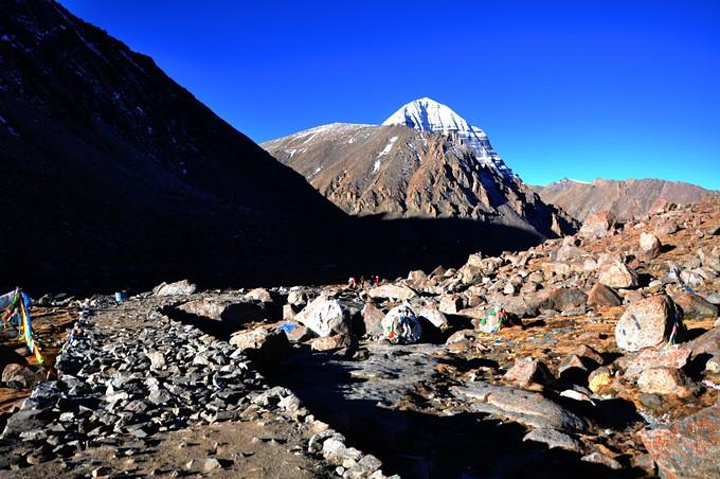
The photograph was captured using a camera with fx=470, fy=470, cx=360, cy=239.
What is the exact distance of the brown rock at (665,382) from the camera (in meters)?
8.38

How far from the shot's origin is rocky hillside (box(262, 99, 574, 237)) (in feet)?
366

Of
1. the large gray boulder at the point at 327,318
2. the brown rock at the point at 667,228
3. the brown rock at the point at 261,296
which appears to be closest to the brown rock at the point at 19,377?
the large gray boulder at the point at 327,318

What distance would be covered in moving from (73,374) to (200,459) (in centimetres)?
386

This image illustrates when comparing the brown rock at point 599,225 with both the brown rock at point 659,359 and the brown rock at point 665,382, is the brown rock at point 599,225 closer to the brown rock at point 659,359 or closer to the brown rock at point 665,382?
the brown rock at point 659,359

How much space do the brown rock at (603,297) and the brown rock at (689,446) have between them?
35.0 feet

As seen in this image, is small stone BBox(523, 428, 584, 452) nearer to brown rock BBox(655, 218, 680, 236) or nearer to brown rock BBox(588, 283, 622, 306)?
brown rock BBox(588, 283, 622, 306)

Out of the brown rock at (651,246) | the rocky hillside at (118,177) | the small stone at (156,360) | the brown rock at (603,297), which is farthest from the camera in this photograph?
the rocky hillside at (118,177)

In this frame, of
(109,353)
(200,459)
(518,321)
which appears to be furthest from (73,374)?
(518,321)

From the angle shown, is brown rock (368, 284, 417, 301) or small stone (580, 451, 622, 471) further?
brown rock (368, 284, 417, 301)

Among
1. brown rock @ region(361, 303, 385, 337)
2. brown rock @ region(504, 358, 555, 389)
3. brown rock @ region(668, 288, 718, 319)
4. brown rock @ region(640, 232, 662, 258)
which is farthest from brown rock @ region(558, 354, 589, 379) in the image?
brown rock @ region(640, 232, 662, 258)

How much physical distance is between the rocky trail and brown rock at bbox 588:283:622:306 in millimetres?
56

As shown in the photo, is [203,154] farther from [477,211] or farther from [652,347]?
[652,347]

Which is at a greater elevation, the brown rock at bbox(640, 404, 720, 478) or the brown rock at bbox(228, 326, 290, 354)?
the brown rock at bbox(640, 404, 720, 478)

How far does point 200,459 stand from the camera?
14.8 feet
